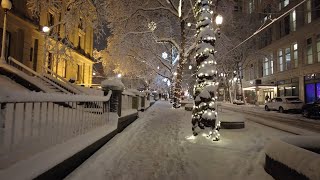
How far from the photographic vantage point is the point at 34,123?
17.1 feet

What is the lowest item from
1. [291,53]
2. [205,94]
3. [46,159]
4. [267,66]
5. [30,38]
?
[46,159]

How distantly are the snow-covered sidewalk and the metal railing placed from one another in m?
0.84

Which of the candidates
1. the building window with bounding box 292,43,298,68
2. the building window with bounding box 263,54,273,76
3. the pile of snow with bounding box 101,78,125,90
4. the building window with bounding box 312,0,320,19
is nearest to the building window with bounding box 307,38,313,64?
the building window with bounding box 312,0,320,19

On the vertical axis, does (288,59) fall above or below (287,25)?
below

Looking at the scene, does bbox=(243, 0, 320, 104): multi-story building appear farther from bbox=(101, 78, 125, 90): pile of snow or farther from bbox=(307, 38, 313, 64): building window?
bbox=(101, 78, 125, 90): pile of snow

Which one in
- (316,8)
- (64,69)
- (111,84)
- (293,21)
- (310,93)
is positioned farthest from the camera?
(293,21)

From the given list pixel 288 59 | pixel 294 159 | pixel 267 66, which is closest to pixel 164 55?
pixel 288 59

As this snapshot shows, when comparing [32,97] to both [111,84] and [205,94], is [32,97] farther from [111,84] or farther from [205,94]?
[111,84]

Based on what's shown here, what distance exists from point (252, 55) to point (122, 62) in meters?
23.5

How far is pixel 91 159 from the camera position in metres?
7.16

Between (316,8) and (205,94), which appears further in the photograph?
(316,8)

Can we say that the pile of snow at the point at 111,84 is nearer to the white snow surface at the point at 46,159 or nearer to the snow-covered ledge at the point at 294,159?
the white snow surface at the point at 46,159

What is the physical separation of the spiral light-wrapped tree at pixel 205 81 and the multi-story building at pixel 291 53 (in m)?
20.6

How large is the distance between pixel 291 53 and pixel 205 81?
122 feet
